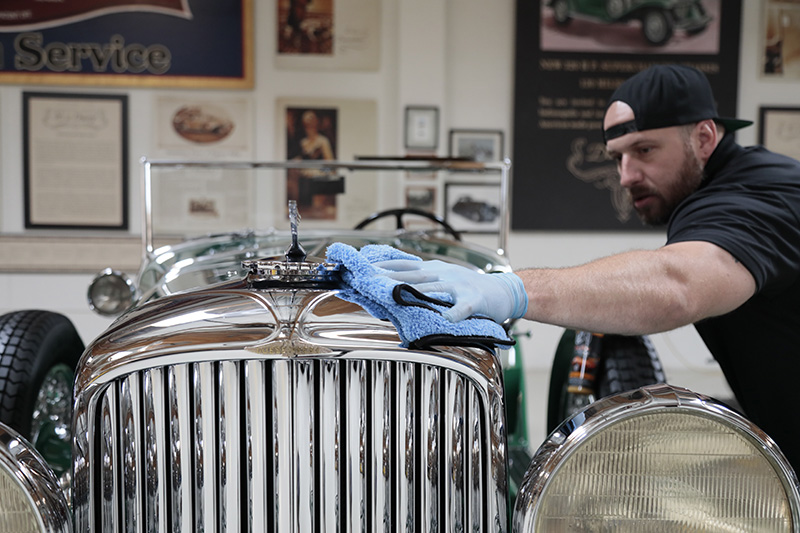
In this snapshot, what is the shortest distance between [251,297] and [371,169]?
4.53 feet

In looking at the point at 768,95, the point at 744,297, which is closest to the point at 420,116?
the point at 768,95

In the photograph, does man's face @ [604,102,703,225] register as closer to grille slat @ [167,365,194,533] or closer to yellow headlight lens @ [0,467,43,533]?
grille slat @ [167,365,194,533]

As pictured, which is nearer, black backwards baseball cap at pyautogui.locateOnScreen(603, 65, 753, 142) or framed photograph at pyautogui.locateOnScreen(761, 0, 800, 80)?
black backwards baseball cap at pyautogui.locateOnScreen(603, 65, 753, 142)

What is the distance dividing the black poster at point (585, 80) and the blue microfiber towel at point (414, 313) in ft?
14.0

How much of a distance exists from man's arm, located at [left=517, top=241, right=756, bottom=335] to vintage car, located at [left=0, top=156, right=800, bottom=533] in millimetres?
154

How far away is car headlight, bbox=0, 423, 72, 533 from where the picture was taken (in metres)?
0.88

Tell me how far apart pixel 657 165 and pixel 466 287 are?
0.95 meters

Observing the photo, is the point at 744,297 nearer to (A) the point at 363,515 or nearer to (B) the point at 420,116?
(A) the point at 363,515

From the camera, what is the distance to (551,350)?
207 inches

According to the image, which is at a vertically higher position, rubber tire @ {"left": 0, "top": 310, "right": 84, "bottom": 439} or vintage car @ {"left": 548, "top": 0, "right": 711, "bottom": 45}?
vintage car @ {"left": 548, "top": 0, "right": 711, "bottom": 45}

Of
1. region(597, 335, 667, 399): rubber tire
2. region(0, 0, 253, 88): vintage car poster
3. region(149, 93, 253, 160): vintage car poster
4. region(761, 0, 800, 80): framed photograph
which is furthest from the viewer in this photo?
region(761, 0, 800, 80): framed photograph

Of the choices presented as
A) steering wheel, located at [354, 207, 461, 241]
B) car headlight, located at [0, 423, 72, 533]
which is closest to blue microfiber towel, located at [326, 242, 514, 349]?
car headlight, located at [0, 423, 72, 533]

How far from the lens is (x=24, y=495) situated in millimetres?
887

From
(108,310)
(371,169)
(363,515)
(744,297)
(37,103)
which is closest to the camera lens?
(363,515)
